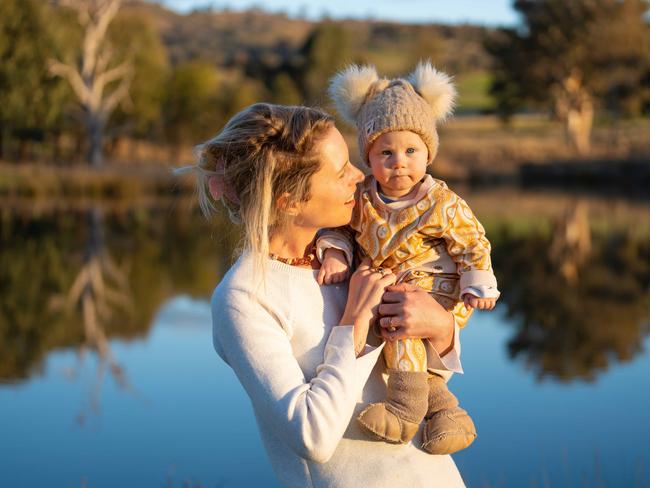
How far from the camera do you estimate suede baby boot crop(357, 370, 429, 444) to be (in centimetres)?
176

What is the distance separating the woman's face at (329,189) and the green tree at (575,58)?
31.2 meters

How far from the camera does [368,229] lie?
6.75ft

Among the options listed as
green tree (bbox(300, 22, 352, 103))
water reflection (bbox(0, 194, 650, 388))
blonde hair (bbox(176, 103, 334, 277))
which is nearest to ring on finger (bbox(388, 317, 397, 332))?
blonde hair (bbox(176, 103, 334, 277))

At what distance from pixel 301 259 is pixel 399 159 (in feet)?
0.99

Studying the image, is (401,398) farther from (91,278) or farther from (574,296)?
(91,278)

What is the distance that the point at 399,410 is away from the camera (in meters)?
1.79

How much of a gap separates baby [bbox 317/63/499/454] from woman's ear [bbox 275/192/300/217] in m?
0.12

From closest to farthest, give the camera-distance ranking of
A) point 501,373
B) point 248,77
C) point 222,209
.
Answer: point 222,209, point 501,373, point 248,77

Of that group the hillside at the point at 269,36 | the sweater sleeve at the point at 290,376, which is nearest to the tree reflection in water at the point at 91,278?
the sweater sleeve at the point at 290,376

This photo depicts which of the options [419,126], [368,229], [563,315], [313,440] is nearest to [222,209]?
[368,229]

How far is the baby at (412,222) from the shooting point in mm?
1927

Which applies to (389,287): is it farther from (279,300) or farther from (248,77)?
(248,77)

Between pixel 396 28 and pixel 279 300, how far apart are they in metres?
75.2

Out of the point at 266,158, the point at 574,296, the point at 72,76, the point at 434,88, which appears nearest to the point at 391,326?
the point at 266,158
